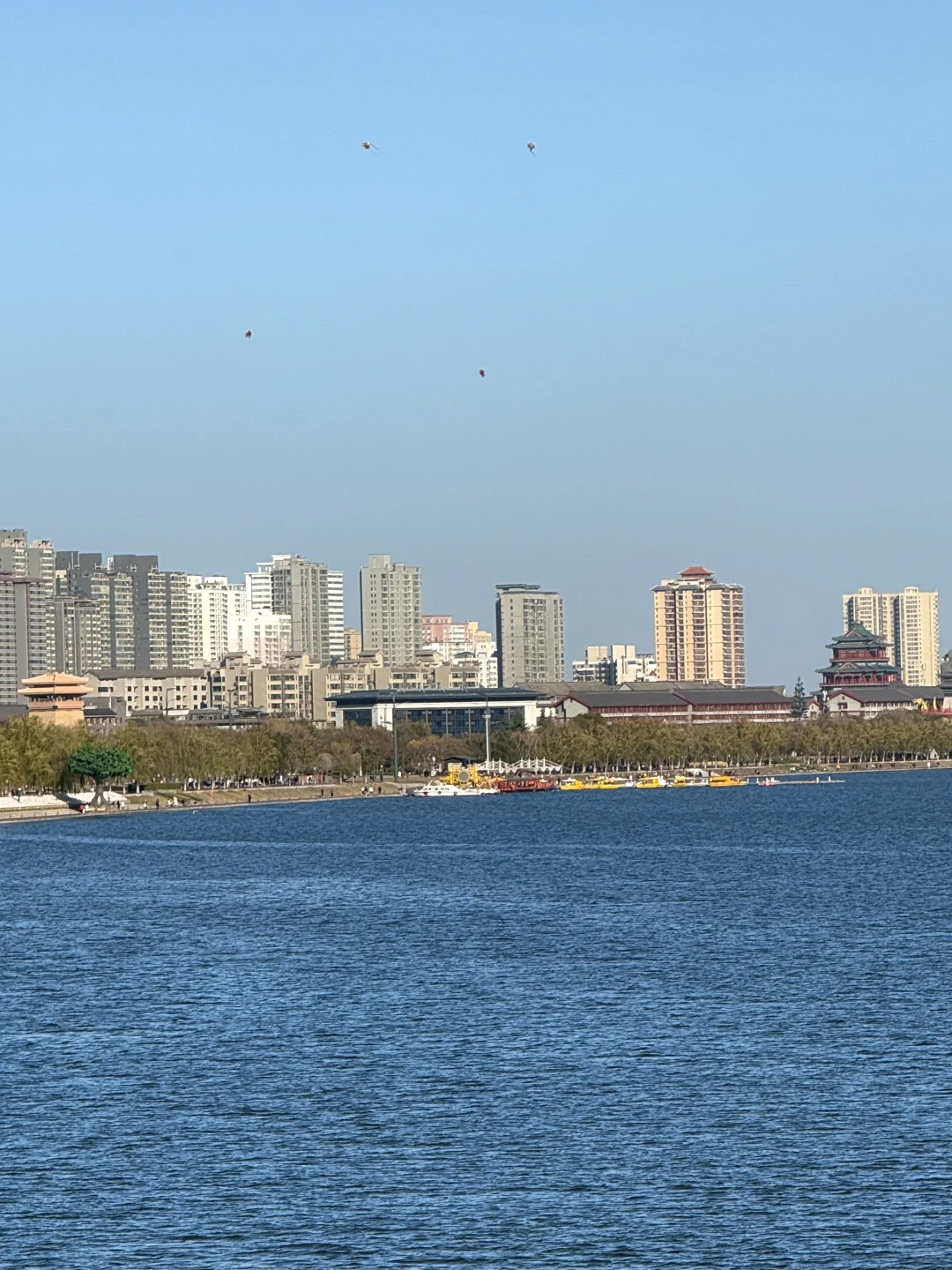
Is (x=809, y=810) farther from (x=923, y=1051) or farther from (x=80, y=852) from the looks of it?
(x=923, y=1051)

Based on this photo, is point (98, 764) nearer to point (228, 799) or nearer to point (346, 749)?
point (228, 799)

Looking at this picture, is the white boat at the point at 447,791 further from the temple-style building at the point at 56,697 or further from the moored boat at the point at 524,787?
the temple-style building at the point at 56,697

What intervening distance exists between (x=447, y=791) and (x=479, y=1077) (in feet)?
399

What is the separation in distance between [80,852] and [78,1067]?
55.2 meters

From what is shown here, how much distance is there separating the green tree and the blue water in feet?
203

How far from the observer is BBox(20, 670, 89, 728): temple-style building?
164m

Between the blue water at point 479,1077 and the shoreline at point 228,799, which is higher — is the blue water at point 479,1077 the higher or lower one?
the higher one

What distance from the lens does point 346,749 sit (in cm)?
16550

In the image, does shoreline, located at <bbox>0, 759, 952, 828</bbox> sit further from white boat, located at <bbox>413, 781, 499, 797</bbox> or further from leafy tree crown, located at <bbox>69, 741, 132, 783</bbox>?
white boat, located at <bbox>413, 781, 499, 797</bbox>

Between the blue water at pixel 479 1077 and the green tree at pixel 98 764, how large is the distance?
203ft

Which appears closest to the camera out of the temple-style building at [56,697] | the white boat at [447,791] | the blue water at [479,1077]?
the blue water at [479,1077]

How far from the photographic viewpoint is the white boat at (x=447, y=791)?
153500mm

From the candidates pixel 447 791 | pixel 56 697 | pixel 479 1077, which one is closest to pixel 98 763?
pixel 447 791

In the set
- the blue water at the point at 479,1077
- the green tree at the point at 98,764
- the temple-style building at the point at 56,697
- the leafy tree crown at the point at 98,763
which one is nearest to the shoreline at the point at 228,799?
the green tree at the point at 98,764
